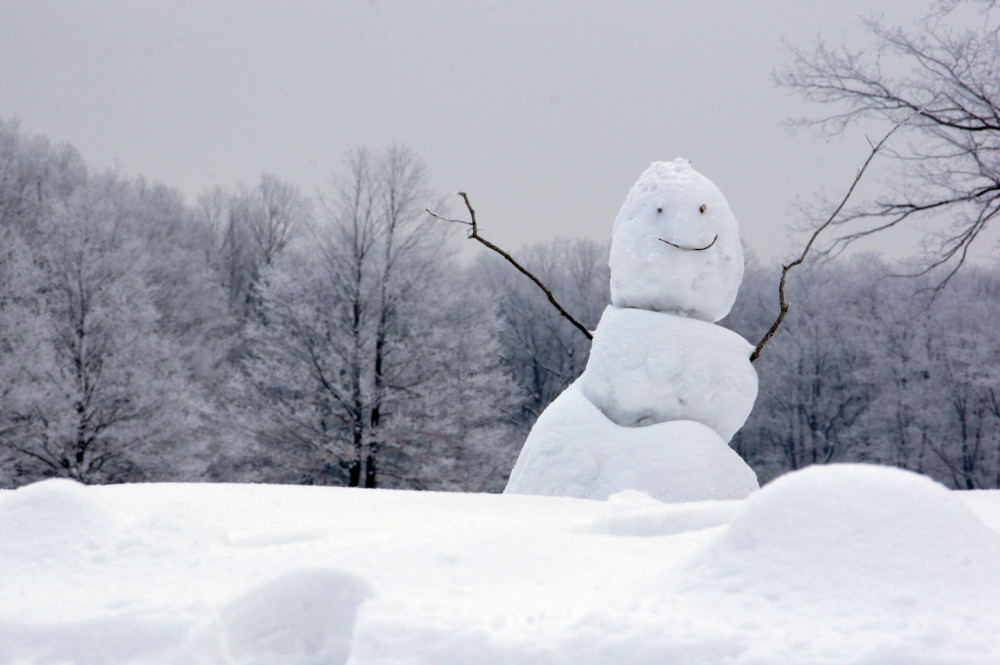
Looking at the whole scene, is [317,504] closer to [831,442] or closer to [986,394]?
[831,442]

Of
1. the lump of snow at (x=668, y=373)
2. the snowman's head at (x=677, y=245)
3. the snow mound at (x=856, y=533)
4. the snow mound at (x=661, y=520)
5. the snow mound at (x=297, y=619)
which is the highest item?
the snowman's head at (x=677, y=245)

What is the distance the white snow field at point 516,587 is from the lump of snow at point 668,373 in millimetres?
2646

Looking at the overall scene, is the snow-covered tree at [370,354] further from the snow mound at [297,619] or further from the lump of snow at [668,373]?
the snow mound at [297,619]

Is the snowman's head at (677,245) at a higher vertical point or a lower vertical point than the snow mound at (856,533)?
higher

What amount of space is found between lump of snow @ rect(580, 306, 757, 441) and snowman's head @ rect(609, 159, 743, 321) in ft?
0.55

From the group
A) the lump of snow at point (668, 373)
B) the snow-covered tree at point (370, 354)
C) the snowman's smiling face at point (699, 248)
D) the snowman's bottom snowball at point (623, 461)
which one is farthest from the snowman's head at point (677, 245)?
the snow-covered tree at point (370, 354)

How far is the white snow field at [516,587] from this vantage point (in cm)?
173

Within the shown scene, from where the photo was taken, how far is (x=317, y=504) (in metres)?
3.48

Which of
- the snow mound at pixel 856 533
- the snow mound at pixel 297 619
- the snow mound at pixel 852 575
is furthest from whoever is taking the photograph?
the snow mound at pixel 297 619

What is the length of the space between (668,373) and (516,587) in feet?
11.2

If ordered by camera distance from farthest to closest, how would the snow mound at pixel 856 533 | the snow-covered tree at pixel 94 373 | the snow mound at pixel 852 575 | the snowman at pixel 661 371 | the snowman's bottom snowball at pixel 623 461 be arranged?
the snow-covered tree at pixel 94 373
the snowman at pixel 661 371
the snowman's bottom snowball at pixel 623 461
the snow mound at pixel 856 533
the snow mound at pixel 852 575

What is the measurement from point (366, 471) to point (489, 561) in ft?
Result: 31.0

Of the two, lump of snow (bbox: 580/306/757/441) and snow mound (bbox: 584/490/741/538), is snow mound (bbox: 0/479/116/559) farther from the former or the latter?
lump of snow (bbox: 580/306/757/441)

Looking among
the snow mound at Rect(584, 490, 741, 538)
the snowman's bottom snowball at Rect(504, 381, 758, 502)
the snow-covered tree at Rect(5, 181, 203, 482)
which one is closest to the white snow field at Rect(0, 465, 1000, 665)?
the snow mound at Rect(584, 490, 741, 538)
